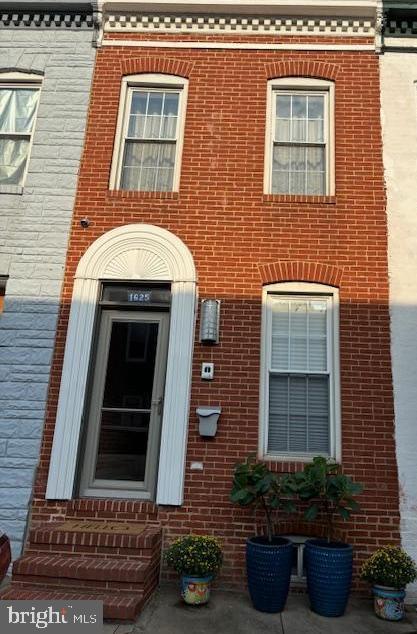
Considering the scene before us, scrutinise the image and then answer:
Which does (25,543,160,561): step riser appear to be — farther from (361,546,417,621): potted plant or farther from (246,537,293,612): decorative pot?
(361,546,417,621): potted plant

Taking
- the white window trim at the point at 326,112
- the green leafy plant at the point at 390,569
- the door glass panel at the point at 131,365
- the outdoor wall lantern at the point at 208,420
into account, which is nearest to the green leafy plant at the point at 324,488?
the green leafy plant at the point at 390,569

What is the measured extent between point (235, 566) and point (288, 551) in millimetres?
818

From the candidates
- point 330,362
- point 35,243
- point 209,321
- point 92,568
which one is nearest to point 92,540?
point 92,568

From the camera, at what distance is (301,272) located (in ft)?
20.5

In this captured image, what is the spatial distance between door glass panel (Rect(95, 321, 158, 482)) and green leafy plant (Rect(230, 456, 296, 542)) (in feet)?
4.44

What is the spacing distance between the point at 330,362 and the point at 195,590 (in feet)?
9.67

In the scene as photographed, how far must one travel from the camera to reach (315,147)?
275 inches

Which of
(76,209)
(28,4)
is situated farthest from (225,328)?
(28,4)

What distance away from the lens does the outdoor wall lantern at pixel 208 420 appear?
5746mm

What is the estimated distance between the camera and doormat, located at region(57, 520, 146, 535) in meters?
5.15

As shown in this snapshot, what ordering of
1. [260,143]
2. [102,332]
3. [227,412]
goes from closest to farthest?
[227,412]
[102,332]
[260,143]

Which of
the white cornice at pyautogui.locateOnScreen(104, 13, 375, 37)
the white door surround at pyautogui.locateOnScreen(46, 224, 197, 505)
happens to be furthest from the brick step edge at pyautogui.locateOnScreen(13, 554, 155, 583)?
the white cornice at pyautogui.locateOnScreen(104, 13, 375, 37)

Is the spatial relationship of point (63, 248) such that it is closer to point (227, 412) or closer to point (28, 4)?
point (227, 412)

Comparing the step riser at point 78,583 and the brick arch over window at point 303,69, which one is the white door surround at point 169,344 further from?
the brick arch over window at point 303,69
